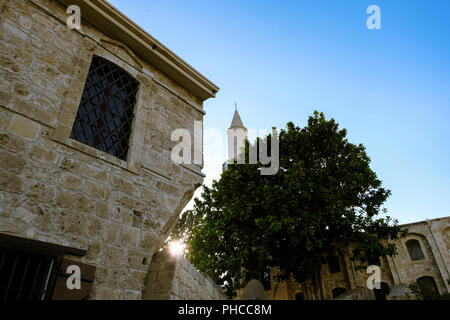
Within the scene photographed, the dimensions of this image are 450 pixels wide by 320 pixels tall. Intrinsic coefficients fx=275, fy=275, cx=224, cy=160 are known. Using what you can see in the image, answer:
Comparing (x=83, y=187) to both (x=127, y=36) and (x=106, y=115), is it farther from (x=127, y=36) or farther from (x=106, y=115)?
(x=127, y=36)

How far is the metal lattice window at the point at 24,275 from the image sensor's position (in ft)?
9.48

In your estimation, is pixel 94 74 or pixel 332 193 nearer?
pixel 94 74

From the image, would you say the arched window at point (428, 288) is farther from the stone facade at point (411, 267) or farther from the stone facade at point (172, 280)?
the stone facade at point (172, 280)

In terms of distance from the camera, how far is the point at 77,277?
10.4ft

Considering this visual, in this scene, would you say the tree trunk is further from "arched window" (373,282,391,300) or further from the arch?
"arched window" (373,282,391,300)

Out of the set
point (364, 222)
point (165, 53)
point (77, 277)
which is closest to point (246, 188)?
point (364, 222)

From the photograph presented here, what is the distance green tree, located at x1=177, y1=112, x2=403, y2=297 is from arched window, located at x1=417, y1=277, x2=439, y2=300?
18.1 ft

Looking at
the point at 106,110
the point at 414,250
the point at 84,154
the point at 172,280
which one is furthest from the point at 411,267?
the point at 84,154

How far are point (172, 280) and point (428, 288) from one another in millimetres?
18565

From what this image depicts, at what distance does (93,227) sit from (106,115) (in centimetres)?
187

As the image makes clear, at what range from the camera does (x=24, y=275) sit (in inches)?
119

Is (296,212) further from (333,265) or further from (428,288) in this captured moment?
(428,288)

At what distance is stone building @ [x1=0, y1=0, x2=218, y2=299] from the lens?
312cm

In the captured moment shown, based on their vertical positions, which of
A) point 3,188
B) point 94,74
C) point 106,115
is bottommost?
point 3,188
